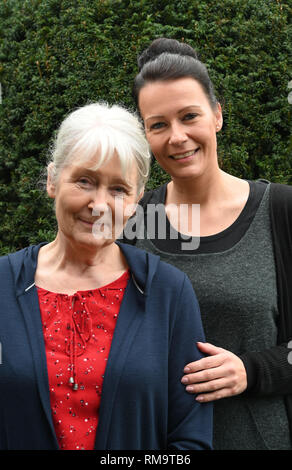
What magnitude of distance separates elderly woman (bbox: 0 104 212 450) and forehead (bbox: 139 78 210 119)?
0.36m

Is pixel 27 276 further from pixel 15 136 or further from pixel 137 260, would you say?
pixel 15 136

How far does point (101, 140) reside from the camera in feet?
6.56

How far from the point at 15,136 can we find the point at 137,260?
98.5 inches

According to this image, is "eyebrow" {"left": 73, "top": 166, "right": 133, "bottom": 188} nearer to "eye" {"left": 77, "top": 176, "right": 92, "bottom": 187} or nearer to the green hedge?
"eye" {"left": 77, "top": 176, "right": 92, "bottom": 187}

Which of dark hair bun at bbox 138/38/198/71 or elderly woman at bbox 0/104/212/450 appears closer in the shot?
elderly woman at bbox 0/104/212/450

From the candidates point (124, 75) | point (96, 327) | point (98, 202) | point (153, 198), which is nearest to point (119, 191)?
point (98, 202)

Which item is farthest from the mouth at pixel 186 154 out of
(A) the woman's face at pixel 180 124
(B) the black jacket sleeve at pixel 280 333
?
(B) the black jacket sleeve at pixel 280 333

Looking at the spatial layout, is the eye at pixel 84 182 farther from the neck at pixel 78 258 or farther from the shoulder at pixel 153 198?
the shoulder at pixel 153 198

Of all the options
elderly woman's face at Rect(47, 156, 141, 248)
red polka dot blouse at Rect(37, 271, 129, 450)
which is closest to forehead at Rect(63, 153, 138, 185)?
elderly woman's face at Rect(47, 156, 141, 248)

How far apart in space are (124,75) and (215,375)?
102 inches

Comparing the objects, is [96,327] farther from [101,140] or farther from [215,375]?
[101,140]

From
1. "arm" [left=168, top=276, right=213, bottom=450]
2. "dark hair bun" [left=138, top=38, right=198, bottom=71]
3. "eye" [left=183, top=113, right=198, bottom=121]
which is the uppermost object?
"dark hair bun" [left=138, top=38, right=198, bottom=71]

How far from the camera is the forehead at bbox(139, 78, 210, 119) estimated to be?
245 centimetres

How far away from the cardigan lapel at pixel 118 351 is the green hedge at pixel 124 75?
1.98 m
